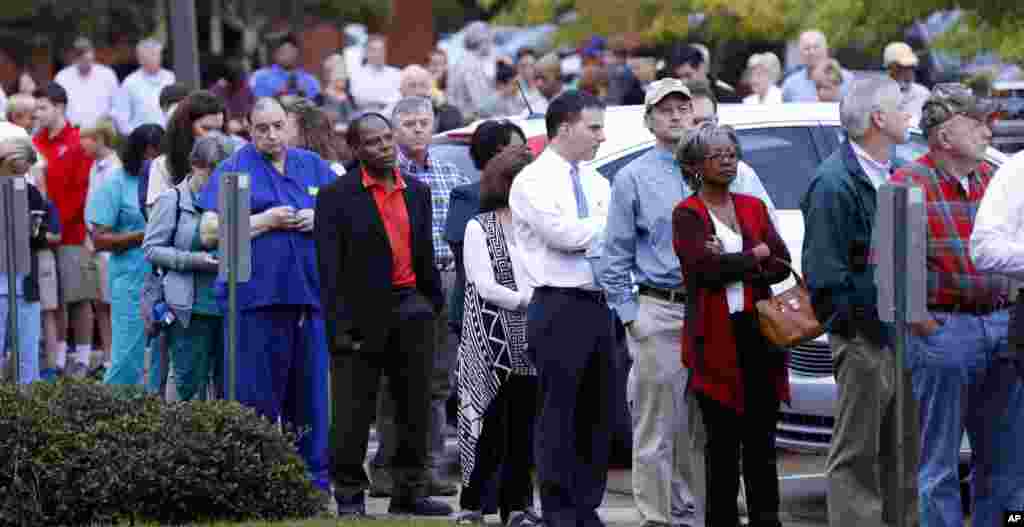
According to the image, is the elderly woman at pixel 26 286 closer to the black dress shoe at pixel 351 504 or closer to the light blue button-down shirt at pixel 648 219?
the black dress shoe at pixel 351 504

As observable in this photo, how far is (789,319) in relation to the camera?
9266 millimetres

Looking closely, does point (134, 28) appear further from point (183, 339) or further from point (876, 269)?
point (876, 269)

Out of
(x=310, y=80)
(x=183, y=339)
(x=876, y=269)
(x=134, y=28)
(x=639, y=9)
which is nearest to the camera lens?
(x=876, y=269)

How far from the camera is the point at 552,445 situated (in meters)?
9.84

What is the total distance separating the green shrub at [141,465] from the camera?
9.66 meters

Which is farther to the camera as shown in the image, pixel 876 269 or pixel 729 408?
pixel 729 408

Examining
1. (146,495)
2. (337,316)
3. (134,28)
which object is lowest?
(146,495)

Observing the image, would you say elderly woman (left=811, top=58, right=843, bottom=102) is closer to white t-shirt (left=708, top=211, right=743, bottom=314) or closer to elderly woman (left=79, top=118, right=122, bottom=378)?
elderly woman (left=79, top=118, right=122, bottom=378)

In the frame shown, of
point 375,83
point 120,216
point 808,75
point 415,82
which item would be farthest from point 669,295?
point 375,83

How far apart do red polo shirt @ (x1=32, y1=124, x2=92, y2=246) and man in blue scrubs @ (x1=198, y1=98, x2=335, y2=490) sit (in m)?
6.14

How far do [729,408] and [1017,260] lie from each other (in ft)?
4.89

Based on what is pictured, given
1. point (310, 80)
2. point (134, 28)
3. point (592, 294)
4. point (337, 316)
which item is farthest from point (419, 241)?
point (134, 28)

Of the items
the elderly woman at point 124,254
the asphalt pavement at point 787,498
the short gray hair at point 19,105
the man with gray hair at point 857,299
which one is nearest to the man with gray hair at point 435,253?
the asphalt pavement at point 787,498

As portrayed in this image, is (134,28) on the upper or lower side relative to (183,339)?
upper
